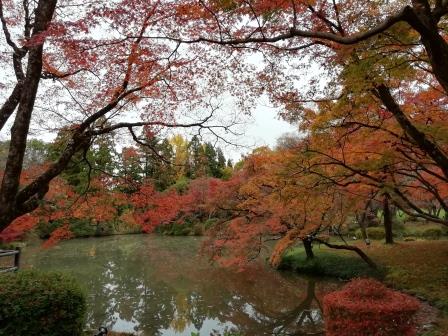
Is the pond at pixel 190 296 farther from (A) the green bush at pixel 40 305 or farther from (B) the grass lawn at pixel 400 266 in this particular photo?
(A) the green bush at pixel 40 305

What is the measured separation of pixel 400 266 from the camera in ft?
43.9

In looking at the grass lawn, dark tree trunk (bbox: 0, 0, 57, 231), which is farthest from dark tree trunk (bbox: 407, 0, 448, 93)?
the grass lawn

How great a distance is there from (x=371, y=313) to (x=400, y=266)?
8376 mm

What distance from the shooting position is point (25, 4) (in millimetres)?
6637

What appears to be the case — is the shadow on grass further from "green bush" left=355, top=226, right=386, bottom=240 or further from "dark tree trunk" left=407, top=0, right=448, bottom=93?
"dark tree trunk" left=407, top=0, right=448, bottom=93

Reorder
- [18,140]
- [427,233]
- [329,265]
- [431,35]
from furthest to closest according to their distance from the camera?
[427,233] < [329,265] < [18,140] < [431,35]

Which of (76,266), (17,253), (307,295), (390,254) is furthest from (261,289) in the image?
(76,266)

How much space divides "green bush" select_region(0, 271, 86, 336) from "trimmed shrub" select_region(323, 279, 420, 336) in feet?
13.6

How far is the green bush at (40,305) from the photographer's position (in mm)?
4992

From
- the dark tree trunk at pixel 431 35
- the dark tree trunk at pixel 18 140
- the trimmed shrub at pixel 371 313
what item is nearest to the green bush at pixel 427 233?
the trimmed shrub at pixel 371 313

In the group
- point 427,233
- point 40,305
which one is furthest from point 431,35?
point 427,233

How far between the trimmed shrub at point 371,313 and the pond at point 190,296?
1.86 m

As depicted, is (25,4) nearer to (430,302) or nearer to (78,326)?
(78,326)

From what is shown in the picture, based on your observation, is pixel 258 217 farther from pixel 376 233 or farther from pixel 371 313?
pixel 376 233
